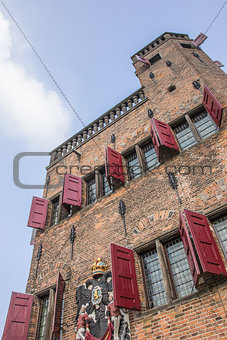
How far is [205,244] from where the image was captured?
16.7 feet

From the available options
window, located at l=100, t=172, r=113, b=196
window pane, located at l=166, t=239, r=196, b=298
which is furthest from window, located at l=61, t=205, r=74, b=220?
window pane, located at l=166, t=239, r=196, b=298

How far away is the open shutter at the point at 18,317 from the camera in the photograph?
6789 mm

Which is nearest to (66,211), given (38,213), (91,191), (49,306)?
(38,213)

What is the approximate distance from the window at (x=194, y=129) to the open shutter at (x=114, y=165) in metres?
1.96

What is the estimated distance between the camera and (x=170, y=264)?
19.8ft

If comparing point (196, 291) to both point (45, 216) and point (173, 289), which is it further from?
point (45, 216)

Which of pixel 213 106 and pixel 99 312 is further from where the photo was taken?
pixel 213 106

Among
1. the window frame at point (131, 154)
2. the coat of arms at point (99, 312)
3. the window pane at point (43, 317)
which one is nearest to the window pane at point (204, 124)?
the window frame at point (131, 154)

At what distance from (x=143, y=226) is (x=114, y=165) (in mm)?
2275

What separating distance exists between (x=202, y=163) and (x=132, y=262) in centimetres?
298

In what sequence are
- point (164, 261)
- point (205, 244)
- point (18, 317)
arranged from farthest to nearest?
point (18, 317), point (164, 261), point (205, 244)

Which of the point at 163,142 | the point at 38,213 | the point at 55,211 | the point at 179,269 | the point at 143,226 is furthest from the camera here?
the point at 55,211

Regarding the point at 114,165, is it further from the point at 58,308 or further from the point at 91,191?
the point at 58,308

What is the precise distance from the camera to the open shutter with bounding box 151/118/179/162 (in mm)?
7528
